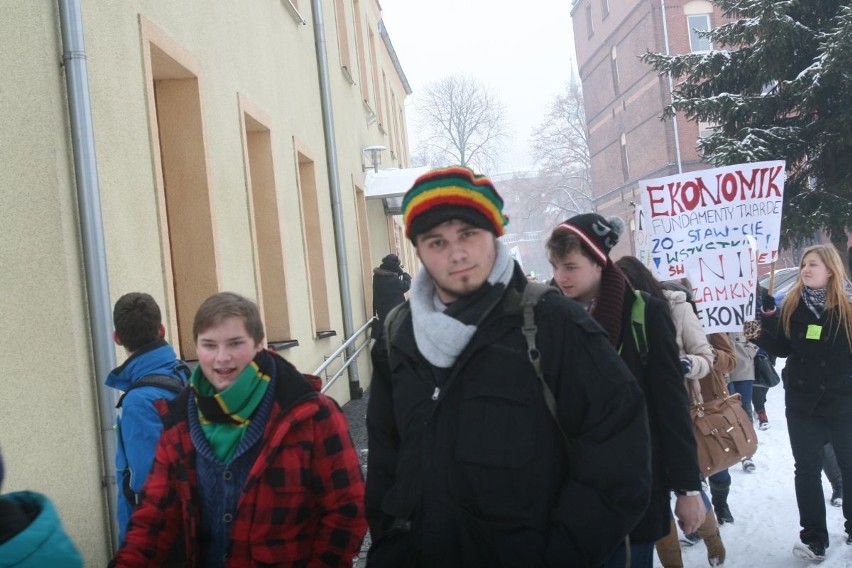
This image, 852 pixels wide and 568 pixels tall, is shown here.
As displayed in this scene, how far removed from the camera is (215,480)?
A: 2.66 metres

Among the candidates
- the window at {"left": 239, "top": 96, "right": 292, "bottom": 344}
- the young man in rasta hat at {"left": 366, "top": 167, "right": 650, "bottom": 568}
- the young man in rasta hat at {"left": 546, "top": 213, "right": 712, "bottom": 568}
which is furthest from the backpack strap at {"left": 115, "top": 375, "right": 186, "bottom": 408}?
the window at {"left": 239, "top": 96, "right": 292, "bottom": 344}

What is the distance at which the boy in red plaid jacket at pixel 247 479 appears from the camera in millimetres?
2617

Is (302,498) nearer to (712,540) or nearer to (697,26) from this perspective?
(712,540)

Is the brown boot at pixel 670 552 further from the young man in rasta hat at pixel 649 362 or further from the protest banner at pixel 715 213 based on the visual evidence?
the protest banner at pixel 715 213

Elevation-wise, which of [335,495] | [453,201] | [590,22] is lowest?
Result: [335,495]

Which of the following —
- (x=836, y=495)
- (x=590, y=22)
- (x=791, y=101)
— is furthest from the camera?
(x=590, y=22)

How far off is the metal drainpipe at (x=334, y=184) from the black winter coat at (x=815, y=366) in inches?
288

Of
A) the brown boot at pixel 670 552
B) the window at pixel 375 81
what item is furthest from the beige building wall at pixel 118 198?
the window at pixel 375 81

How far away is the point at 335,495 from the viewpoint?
2.70 metres

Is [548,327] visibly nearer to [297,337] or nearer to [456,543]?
[456,543]

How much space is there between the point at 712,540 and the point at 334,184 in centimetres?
782

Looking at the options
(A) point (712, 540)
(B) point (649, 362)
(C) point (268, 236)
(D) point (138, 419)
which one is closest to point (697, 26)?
(C) point (268, 236)

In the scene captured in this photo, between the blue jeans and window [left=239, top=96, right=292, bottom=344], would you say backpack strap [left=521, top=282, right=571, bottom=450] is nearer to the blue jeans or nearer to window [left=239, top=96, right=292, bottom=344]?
the blue jeans

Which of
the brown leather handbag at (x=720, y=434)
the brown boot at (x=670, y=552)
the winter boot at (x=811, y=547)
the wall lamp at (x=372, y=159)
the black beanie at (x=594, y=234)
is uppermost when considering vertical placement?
the wall lamp at (x=372, y=159)
